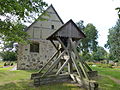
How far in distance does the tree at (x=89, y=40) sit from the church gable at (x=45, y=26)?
21.1 metres

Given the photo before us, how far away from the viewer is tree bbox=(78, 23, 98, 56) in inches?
1351

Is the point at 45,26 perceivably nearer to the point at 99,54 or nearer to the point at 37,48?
the point at 37,48

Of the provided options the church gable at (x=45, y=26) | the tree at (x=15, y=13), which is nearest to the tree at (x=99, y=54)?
the church gable at (x=45, y=26)

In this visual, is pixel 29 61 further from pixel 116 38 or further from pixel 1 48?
pixel 116 38

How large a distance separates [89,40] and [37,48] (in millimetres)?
25614

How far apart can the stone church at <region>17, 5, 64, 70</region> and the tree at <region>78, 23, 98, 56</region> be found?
21609 mm

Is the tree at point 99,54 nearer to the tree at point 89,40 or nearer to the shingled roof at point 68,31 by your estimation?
the tree at point 89,40

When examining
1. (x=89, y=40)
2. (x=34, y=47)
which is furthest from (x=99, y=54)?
(x=34, y=47)

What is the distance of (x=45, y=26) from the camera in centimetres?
1387

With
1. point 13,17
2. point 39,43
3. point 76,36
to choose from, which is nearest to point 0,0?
point 13,17

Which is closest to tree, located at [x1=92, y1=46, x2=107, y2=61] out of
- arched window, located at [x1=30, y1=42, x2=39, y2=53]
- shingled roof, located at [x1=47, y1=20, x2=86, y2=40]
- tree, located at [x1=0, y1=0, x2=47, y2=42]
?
arched window, located at [x1=30, y1=42, x2=39, y2=53]

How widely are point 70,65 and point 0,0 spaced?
18.8ft

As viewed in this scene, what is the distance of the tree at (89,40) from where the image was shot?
1351 inches

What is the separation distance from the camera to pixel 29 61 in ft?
42.4
